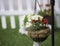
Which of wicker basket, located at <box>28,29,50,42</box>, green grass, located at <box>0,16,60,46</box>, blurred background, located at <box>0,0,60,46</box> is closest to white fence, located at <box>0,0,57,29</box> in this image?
blurred background, located at <box>0,0,60,46</box>

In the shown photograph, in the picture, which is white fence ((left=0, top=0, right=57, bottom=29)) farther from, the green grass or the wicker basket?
the wicker basket

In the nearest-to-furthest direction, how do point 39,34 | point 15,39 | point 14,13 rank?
point 39,34, point 15,39, point 14,13

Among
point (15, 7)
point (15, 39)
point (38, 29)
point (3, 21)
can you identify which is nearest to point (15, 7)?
point (15, 7)

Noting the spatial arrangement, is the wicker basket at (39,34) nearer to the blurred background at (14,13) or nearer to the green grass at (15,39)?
the green grass at (15,39)

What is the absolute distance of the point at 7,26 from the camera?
3.22 m

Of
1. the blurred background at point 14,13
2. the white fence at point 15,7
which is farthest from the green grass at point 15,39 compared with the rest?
the white fence at point 15,7

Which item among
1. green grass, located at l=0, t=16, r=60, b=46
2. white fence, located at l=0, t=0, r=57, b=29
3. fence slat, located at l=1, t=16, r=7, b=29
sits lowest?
green grass, located at l=0, t=16, r=60, b=46

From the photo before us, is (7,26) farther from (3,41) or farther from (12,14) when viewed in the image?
(3,41)

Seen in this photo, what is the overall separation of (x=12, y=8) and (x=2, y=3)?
→ 0.58ft

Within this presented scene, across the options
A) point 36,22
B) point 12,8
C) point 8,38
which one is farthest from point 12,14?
point 36,22

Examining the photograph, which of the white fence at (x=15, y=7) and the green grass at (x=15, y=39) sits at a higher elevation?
the white fence at (x=15, y=7)

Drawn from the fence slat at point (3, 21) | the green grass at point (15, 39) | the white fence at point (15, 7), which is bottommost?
the green grass at point (15, 39)

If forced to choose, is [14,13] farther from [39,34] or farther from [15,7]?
[39,34]

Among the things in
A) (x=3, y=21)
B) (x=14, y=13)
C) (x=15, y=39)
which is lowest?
(x=15, y=39)
